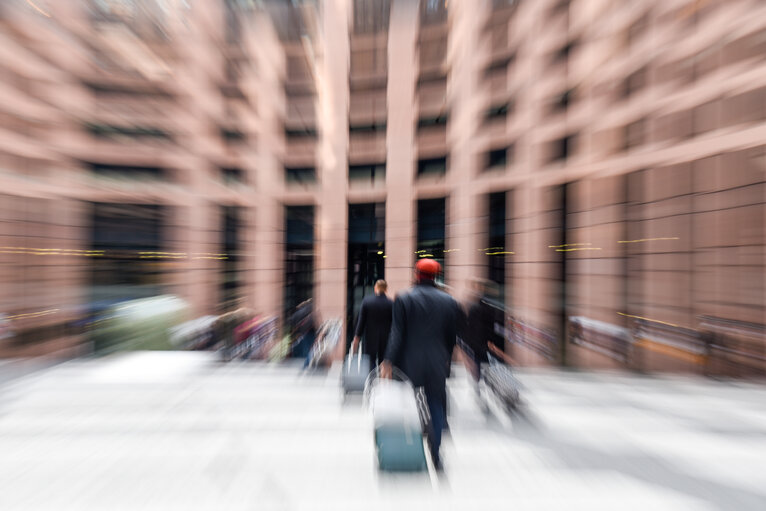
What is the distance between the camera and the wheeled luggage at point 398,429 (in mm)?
2477

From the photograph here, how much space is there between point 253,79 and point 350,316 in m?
8.85

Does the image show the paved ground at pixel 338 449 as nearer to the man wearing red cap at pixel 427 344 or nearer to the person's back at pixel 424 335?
the man wearing red cap at pixel 427 344

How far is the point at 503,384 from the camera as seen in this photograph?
3.77 metres

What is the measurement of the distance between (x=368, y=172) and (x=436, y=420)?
899cm

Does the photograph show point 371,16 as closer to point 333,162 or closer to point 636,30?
point 333,162

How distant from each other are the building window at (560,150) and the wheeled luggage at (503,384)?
24.5ft

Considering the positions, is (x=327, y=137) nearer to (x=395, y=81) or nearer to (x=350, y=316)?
(x=395, y=81)

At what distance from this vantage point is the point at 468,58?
9.46 metres

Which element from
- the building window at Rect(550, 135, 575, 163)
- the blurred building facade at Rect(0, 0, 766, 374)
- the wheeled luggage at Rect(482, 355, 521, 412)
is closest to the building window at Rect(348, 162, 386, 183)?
the blurred building facade at Rect(0, 0, 766, 374)

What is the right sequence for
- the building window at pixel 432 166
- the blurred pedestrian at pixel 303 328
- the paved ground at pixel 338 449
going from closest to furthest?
the paved ground at pixel 338 449
the blurred pedestrian at pixel 303 328
the building window at pixel 432 166

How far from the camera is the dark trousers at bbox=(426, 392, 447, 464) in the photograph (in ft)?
8.38

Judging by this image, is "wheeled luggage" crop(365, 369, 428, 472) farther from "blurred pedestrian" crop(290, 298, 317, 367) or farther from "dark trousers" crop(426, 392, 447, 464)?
"blurred pedestrian" crop(290, 298, 317, 367)

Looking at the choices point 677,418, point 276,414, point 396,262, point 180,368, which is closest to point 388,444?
point 276,414

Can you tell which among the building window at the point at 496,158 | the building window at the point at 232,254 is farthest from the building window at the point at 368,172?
the building window at the point at 232,254
